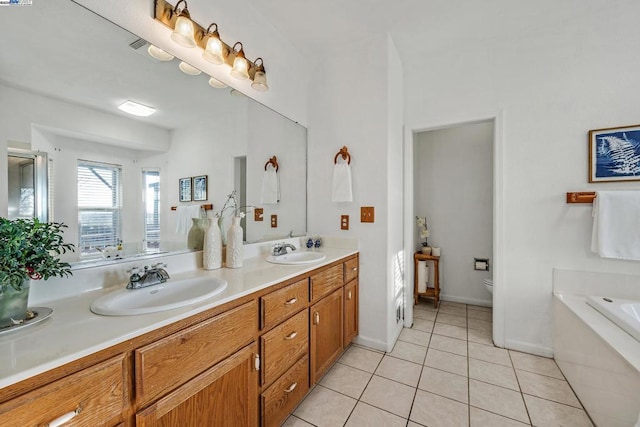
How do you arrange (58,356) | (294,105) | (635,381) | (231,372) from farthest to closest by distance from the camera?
(294,105)
(635,381)
(231,372)
(58,356)

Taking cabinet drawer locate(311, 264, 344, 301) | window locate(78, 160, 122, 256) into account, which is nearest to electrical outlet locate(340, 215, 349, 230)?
cabinet drawer locate(311, 264, 344, 301)

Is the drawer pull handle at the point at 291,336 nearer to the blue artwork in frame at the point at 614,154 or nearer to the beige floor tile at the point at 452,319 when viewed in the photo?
the beige floor tile at the point at 452,319

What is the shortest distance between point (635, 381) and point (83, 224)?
8.19 ft

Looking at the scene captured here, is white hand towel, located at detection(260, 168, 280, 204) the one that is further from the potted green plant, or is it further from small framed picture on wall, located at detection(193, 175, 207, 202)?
the potted green plant

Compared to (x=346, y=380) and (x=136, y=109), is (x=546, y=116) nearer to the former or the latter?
(x=346, y=380)

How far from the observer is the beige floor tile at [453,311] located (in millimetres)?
2934

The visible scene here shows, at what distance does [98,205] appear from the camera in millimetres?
1168

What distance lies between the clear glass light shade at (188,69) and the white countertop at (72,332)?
3.85 ft

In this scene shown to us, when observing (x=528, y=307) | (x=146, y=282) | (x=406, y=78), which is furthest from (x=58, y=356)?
(x=406, y=78)

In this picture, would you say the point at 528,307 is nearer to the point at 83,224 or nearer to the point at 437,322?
the point at 437,322

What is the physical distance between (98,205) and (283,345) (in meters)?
1.08

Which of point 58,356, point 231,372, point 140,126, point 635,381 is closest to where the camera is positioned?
point 58,356

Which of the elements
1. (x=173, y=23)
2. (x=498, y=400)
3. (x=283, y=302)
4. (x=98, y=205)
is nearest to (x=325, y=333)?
(x=283, y=302)

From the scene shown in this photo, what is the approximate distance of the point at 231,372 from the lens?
105cm
